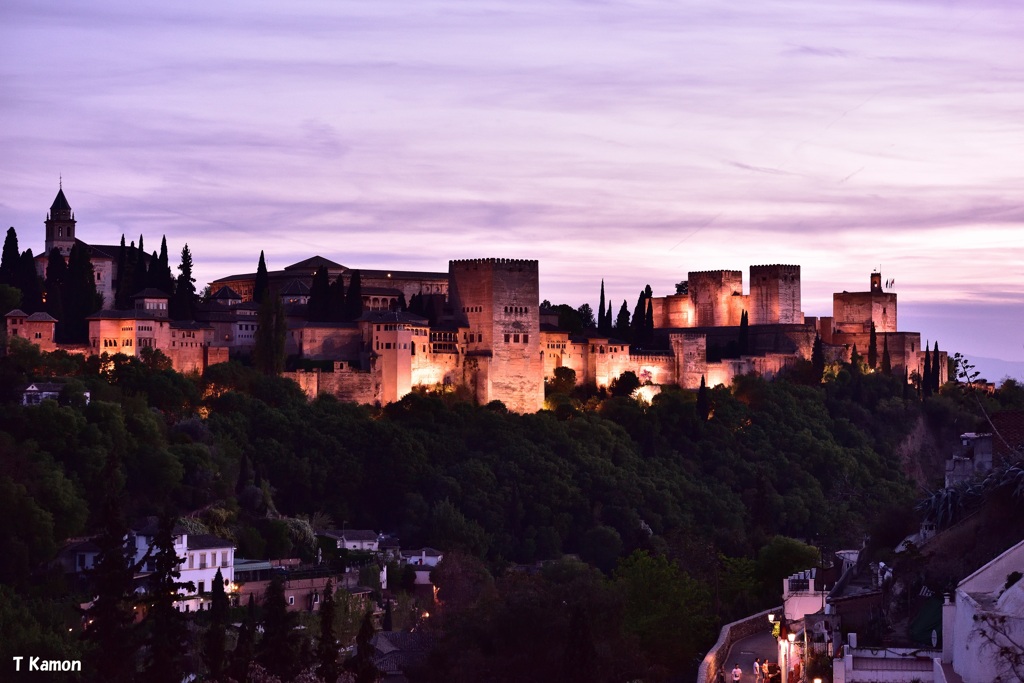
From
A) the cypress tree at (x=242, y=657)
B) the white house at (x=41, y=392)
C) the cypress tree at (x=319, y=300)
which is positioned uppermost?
the cypress tree at (x=319, y=300)

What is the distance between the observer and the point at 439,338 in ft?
245

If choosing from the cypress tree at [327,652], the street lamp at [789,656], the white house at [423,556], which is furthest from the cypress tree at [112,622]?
the white house at [423,556]

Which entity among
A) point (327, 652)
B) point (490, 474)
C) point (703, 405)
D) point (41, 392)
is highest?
point (41, 392)

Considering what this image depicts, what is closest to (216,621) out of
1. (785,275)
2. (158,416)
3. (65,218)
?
(158,416)

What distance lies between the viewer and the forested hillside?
50469mm

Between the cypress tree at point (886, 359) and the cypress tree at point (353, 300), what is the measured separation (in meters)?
26.6

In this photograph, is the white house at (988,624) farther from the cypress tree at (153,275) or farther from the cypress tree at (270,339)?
the cypress tree at (153,275)

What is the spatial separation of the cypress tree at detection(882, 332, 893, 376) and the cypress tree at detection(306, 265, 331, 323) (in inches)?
1100

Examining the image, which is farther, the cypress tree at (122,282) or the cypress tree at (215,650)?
the cypress tree at (122,282)

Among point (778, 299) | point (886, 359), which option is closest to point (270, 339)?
point (778, 299)

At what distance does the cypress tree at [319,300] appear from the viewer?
74.9m

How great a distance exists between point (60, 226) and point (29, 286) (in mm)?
9781

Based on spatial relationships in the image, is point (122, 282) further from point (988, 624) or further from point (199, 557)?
point (988, 624)

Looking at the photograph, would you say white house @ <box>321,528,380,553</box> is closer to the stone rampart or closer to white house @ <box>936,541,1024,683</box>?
the stone rampart
